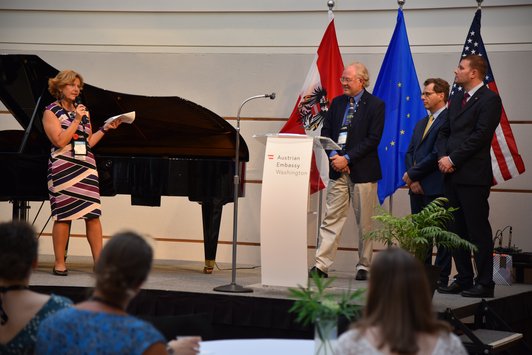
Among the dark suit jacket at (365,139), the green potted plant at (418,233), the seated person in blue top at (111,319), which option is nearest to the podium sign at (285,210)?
the green potted plant at (418,233)

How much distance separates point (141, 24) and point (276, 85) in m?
1.44

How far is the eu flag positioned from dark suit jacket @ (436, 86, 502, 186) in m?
1.31

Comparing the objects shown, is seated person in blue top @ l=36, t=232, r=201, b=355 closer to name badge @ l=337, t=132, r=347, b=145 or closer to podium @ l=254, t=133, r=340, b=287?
podium @ l=254, t=133, r=340, b=287

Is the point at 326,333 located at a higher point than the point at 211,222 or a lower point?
lower

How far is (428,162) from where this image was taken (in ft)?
19.6

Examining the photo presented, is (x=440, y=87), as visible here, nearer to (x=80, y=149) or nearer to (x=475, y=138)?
(x=475, y=138)

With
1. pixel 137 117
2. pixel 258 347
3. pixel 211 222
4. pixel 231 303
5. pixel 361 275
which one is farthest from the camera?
pixel 137 117

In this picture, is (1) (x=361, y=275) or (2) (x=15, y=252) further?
(1) (x=361, y=275)

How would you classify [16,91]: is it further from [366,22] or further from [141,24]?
[366,22]

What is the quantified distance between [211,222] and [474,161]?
6.56 feet

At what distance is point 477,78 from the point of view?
5477mm

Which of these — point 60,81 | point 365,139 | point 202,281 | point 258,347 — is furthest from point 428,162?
point 258,347

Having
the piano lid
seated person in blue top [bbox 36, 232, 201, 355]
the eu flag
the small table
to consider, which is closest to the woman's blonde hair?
the piano lid

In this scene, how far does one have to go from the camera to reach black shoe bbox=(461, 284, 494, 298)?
545 centimetres
